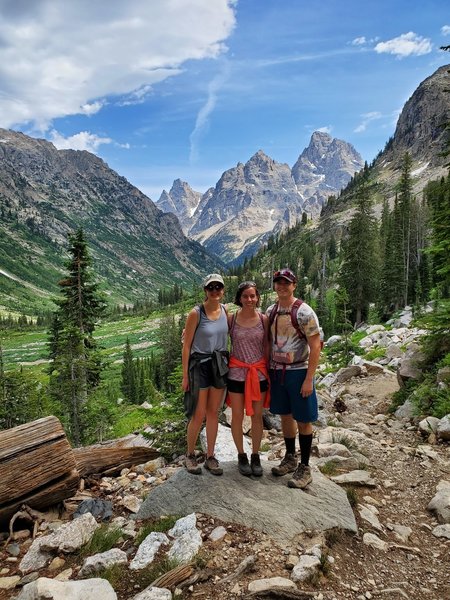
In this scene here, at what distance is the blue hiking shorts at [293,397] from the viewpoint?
6.30m

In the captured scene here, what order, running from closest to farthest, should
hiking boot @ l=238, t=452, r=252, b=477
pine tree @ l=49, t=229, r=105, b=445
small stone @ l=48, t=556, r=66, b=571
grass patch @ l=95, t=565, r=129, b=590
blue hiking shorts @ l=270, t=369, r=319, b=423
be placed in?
grass patch @ l=95, t=565, r=129, b=590 → small stone @ l=48, t=556, r=66, b=571 → blue hiking shorts @ l=270, t=369, r=319, b=423 → hiking boot @ l=238, t=452, r=252, b=477 → pine tree @ l=49, t=229, r=105, b=445

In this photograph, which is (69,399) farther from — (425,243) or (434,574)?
(425,243)

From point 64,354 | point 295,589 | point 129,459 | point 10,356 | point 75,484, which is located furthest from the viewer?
point 10,356

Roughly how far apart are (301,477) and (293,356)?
202 cm

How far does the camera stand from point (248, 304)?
6.34 m

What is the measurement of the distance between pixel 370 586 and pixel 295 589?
1.03 meters

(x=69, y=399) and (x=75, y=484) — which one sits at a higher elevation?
(x=75, y=484)

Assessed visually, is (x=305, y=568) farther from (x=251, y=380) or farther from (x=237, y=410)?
(x=251, y=380)

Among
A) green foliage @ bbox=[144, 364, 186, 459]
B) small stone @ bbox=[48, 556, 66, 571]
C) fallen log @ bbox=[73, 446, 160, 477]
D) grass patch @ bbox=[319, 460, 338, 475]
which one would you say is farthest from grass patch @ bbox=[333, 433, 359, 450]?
small stone @ bbox=[48, 556, 66, 571]

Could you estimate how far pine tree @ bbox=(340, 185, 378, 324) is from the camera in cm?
4619

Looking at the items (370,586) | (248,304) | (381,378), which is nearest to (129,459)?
(248,304)

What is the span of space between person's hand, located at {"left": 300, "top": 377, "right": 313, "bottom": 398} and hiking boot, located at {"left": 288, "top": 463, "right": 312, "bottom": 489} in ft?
4.49

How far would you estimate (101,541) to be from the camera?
5.39 metres

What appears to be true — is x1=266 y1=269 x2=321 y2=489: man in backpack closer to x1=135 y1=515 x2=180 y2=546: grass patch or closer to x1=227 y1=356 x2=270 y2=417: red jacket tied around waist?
x1=227 y1=356 x2=270 y2=417: red jacket tied around waist
